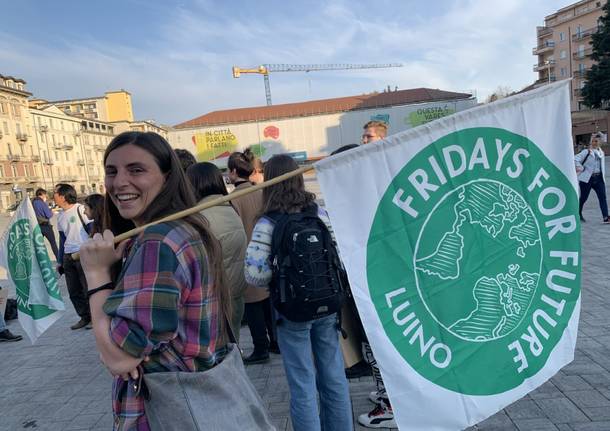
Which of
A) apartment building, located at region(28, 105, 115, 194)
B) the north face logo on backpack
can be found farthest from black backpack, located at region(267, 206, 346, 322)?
apartment building, located at region(28, 105, 115, 194)

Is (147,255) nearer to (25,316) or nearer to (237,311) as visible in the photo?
(237,311)

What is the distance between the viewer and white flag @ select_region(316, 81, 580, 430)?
5.70 feet

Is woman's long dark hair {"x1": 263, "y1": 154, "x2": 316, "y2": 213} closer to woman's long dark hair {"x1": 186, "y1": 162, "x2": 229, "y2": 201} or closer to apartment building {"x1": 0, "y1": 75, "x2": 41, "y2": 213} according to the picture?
woman's long dark hair {"x1": 186, "y1": 162, "x2": 229, "y2": 201}

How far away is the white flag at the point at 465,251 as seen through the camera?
1738mm

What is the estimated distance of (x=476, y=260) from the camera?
6.12 ft

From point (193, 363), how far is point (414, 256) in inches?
38.7

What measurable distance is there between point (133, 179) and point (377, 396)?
241cm

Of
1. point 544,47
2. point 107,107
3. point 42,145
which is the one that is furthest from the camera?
point 107,107

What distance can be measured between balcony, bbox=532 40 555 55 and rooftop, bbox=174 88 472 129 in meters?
22.1

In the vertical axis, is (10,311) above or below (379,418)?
above

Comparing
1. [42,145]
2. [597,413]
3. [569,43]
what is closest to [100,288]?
[597,413]

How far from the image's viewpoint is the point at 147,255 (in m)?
1.22

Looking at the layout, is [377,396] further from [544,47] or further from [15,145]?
[544,47]

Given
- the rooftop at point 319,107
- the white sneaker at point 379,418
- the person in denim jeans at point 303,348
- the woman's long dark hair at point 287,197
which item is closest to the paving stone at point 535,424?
the white sneaker at point 379,418
